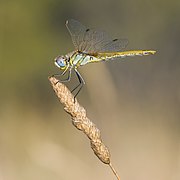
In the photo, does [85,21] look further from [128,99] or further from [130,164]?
[130,164]

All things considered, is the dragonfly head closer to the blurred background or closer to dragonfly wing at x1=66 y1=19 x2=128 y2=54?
dragonfly wing at x1=66 y1=19 x2=128 y2=54

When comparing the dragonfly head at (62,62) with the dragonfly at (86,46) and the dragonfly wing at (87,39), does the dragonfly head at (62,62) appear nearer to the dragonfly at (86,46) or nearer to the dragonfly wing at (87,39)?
the dragonfly at (86,46)

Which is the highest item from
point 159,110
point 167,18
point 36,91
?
point 167,18

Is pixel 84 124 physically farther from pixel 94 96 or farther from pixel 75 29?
pixel 94 96

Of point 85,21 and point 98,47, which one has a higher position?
point 85,21

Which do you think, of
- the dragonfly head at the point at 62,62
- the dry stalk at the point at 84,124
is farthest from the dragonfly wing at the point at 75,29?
the dry stalk at the point at 84,124

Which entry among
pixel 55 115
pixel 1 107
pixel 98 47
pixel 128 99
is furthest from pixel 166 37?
pixel 98 47

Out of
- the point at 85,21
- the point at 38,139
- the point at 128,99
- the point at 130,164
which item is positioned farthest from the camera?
the point at 85,21

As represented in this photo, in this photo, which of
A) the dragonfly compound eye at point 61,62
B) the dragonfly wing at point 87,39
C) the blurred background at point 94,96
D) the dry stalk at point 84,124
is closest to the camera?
the dry stalk at point 84,124
